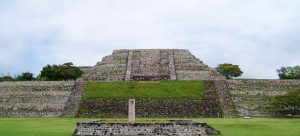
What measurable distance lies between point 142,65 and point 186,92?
1974 cm

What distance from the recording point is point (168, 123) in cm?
2652

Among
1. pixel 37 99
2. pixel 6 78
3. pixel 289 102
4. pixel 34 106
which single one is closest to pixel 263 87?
pixel 289 102

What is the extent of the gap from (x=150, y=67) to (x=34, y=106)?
25.2 metres

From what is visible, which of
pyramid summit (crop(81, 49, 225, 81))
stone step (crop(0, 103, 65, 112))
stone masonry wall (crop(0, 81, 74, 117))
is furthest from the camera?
pyramid summit (crop(81, 49, 225, 81))

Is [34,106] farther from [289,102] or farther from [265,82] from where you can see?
[265,82]

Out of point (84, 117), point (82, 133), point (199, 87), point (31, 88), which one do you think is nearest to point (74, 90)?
point (31, 88)

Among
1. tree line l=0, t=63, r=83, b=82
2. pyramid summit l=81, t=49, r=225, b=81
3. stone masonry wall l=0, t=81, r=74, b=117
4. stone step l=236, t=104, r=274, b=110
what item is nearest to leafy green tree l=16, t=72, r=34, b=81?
tree line l=0, t=63, r=83, b=82

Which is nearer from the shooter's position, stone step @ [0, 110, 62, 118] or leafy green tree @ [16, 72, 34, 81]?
stone step @ [0, 110, 62, 118]

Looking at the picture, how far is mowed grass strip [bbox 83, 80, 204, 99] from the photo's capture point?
56312mm

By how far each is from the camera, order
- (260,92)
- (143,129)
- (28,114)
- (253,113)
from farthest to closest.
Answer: (260,92) < (28,114) < (253,113) < (143,129)

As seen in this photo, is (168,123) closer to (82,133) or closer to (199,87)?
(82,133)

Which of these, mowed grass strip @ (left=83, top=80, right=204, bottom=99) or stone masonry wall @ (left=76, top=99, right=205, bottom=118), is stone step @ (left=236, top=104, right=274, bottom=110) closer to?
stone masonry wall @ (left=76, top=99, right=205, bottom=118)

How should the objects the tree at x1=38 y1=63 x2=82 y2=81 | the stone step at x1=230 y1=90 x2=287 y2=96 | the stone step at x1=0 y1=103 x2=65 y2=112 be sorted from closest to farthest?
the stone step at x1=0 y1=103 x2=65 y2=112 < the stone step at x1=230 y1=90 x2=287 y2=96 < the tree at x1=38 y1=63 x2=82 y2=81

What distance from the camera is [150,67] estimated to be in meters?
75.6
